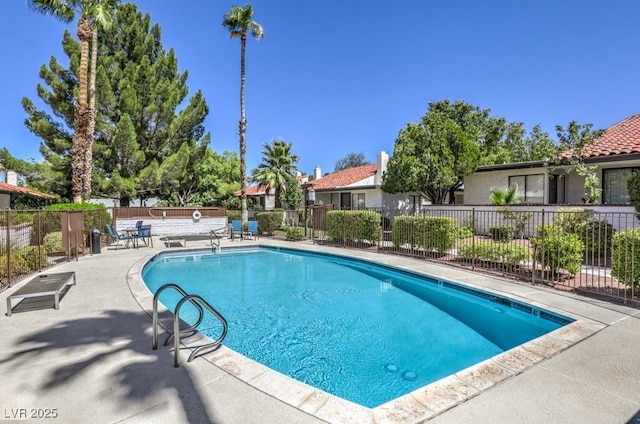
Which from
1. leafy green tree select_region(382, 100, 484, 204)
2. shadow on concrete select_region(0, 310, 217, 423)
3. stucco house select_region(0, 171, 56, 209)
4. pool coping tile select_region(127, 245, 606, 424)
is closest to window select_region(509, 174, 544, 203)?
leafy green tree select_region(382, 100, 484, 204)

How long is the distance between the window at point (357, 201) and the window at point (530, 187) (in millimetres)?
10491

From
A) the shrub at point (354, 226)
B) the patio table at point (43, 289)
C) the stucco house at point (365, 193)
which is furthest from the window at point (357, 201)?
the patio table at point (43, 289)

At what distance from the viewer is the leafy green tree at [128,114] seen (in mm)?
22672

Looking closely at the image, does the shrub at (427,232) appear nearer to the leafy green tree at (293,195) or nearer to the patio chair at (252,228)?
the patio chair at (252,228)

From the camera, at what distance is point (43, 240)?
489 inches

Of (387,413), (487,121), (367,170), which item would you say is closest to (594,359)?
(387,413)

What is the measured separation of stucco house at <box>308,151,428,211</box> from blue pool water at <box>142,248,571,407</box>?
12315 mm

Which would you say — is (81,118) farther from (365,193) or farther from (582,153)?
(582,153)

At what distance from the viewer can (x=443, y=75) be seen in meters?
23.7

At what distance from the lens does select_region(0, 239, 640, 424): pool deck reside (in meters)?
2.92

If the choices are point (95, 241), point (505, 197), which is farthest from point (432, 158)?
point (95, 241)

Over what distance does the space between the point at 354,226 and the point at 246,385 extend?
12.1m

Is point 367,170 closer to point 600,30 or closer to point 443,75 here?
point 443,75

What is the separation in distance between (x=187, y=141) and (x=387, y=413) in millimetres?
28219
